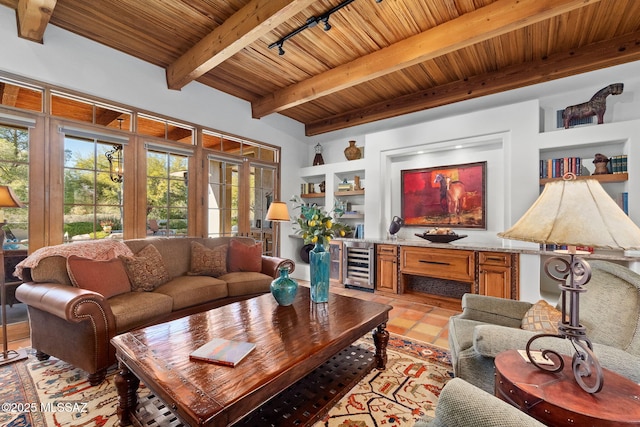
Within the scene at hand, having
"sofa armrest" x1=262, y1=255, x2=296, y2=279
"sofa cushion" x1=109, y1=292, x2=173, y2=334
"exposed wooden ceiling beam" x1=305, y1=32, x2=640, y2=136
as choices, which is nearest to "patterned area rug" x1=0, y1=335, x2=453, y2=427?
"sofa cushion" x1=109, y1=292, x2=173, y2=334

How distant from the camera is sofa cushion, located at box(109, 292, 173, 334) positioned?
213 centimetres

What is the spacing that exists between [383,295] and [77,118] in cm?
464

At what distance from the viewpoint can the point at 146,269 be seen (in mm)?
2744

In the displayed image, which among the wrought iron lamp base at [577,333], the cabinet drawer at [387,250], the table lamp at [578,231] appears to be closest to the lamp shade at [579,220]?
the table lamp at [578,231]

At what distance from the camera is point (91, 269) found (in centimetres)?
235

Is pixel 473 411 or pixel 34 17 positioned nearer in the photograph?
pixel 473 411

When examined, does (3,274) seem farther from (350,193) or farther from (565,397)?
(350,193)

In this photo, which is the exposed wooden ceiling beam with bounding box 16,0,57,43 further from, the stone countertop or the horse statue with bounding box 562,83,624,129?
the horse statue with bounding box 562,83,624,129

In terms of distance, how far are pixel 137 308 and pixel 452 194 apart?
13.8 ft

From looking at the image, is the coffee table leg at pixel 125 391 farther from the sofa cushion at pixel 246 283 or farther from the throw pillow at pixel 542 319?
the throw pillow at pixel 542 319

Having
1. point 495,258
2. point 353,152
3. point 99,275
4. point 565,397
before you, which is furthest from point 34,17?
point 495,258

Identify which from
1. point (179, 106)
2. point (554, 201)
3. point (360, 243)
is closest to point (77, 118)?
point (179, 106)

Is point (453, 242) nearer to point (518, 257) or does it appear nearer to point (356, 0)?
point (518, 257)

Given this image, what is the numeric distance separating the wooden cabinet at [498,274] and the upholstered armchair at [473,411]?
315 centimetres
